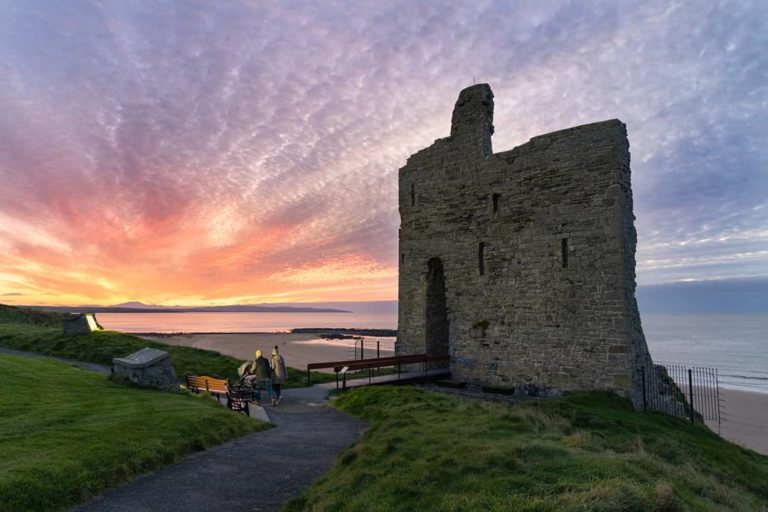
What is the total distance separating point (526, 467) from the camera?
21.6 ft

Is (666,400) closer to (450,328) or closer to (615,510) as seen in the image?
(450,328)

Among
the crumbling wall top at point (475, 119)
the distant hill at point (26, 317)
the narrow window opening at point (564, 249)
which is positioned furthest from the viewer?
the distant hill at point (26, 317)

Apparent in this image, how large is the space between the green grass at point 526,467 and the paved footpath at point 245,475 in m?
0.64

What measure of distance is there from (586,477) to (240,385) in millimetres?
12059

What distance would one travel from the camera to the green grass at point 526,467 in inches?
217

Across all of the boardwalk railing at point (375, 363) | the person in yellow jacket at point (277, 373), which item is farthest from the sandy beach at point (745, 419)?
the person in yellow jacket at point (277, 373)

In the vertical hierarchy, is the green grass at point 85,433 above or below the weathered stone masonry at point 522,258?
below

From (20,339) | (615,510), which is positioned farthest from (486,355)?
(20,339)

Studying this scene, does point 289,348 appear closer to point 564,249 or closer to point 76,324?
point 76,324

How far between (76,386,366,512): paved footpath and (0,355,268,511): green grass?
0.32 m

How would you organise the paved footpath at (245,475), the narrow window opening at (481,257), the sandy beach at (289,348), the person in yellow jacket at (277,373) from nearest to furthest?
the paved footpath at (245,475) → the person in yellow jacket at (277,373) → the narrow window opening at (481,257) → the sandy beach at (289,348)

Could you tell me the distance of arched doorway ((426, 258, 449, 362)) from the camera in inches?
876

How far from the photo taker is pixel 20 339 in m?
28.5

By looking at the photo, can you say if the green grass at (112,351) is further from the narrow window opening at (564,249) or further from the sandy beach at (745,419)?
the sandy beach at (745,419)
